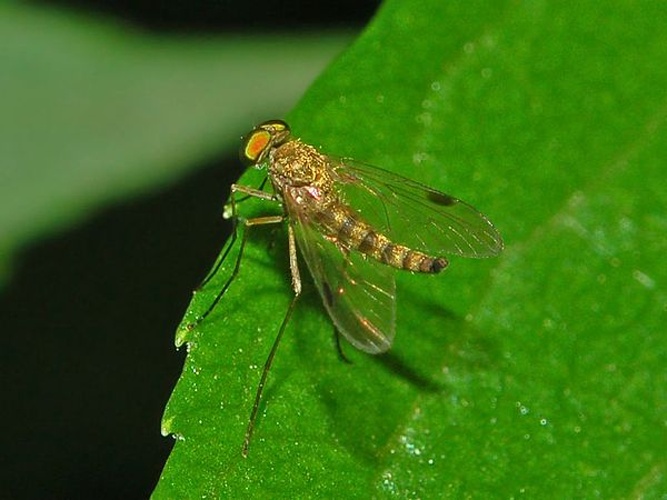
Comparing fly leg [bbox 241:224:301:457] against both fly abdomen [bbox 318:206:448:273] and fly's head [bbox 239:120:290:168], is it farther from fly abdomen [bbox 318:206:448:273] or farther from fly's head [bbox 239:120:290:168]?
fly's head [bbox 239:120:290:168]

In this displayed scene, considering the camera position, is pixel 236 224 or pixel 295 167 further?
pixel 295 167

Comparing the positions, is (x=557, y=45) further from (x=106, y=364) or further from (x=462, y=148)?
(x=106, y=364)

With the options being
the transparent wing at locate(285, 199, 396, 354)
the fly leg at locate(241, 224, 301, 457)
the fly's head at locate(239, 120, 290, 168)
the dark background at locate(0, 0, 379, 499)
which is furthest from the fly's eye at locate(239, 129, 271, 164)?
the dark background at locate(0, 0, 379, 499)

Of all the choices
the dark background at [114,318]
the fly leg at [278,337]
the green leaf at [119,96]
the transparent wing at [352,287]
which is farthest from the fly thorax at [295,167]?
the green leaf at [119,96]

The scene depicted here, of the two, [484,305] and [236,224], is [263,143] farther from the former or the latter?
[484,305]

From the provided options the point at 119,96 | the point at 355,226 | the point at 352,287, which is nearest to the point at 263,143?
the point at 355,226

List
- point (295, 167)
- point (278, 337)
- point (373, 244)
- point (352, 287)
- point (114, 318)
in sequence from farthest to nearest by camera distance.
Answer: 1. point (114, 318)
2. point (295, 167)
3. point (373, 244)
4. point (352, 287)
5. point (278, 337)

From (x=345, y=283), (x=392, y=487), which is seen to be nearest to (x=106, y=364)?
(x=345, y=283)
